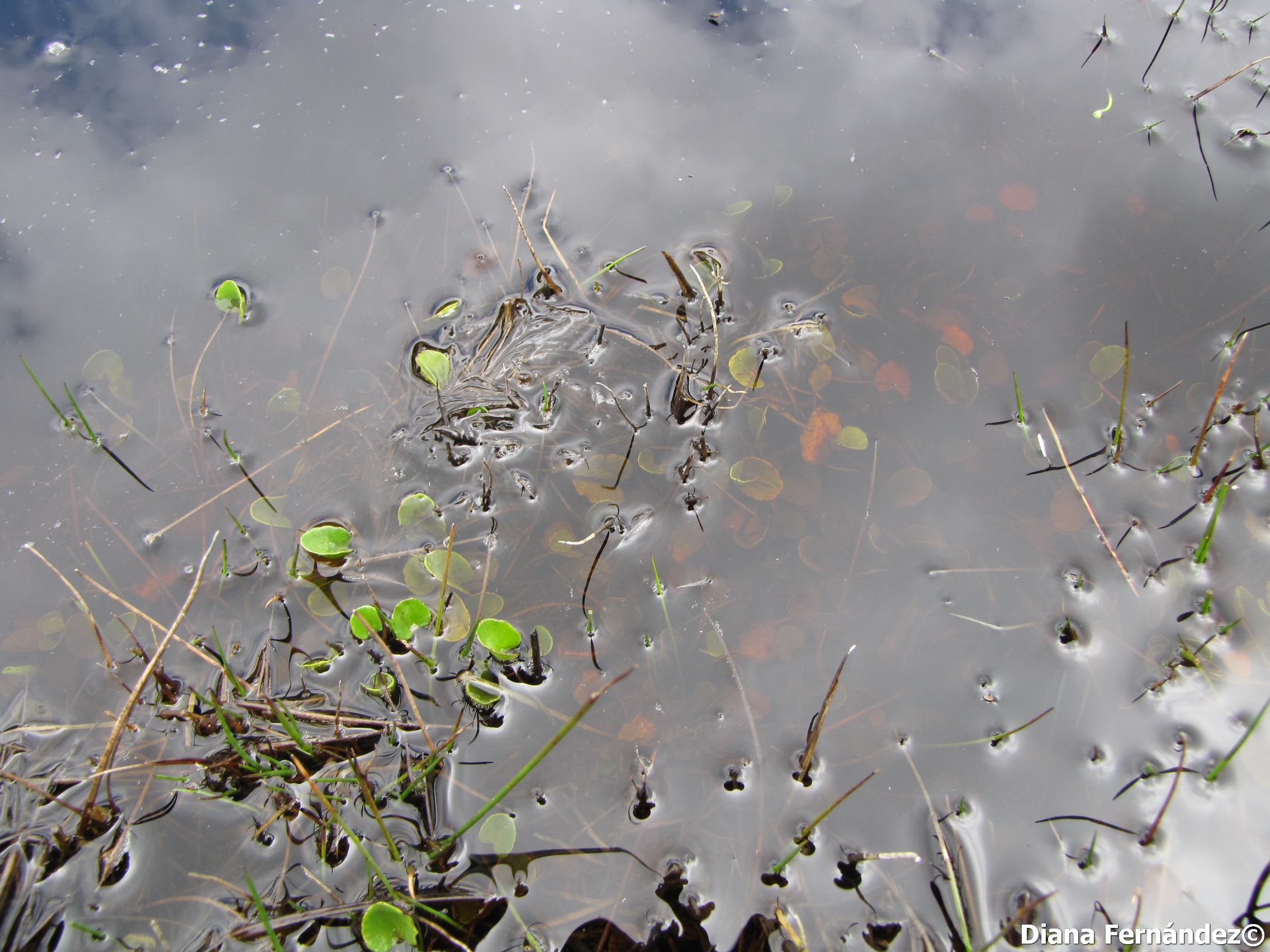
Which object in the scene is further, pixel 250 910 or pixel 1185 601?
pixel 1185 601

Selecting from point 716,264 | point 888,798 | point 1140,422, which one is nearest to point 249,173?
point 716,264

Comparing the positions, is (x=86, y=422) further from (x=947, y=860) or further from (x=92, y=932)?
(x=947, y=860)

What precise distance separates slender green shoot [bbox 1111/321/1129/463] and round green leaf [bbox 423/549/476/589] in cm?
175

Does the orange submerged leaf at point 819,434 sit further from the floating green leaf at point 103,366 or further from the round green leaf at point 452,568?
the floating green leaf at point 103,366

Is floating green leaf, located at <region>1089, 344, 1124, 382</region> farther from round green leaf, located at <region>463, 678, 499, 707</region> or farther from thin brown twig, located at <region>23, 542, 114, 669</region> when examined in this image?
thin brown twig, located at <region>23, 542, 114, 669</region>

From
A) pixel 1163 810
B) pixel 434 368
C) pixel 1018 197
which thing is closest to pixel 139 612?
pixel 434 368

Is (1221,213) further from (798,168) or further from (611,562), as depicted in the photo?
(611,562)

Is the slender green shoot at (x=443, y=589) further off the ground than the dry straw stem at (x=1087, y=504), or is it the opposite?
the dry straw stem at (x=1087, y=504)

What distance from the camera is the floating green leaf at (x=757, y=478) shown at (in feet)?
6.56

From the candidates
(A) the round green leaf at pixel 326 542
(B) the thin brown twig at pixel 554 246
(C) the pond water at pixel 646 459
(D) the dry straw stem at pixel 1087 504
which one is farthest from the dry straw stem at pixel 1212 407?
(A) the round green leaf at pixel 326 542

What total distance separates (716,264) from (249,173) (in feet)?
5.38

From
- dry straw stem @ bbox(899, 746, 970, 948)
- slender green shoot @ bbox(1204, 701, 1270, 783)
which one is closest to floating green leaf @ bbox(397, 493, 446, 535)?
dry straw stem @ bbox(899, 746, 970, 948)

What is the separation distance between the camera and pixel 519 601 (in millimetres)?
1864

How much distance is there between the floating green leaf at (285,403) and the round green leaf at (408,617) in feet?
2.46
